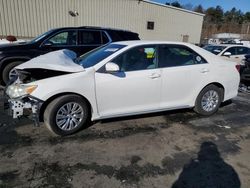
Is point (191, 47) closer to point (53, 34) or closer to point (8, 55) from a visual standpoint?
point (53, 34)

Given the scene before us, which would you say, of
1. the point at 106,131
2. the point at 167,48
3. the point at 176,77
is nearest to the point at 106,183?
the point at 106,131

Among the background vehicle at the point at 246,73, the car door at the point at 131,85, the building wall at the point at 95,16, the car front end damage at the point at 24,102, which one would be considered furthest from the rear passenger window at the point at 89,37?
the building wall at the point at 95,16

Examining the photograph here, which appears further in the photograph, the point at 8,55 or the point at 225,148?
the point at 8,55

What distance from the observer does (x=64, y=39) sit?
741 cm

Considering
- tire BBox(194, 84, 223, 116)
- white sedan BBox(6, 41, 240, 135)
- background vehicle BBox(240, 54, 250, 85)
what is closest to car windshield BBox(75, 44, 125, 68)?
white sedan BBox(6, 41, 240, 135)

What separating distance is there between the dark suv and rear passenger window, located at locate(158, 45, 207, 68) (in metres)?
3.50

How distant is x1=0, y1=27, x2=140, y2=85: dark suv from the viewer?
22.0 ft

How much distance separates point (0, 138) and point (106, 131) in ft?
5.72

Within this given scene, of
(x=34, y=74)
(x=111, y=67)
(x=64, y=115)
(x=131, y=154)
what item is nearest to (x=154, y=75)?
(x=111, y=67)

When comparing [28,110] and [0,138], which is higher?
[28,110]

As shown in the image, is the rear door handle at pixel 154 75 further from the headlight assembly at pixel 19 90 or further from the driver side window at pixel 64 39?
the driver side window at pixel 64 39

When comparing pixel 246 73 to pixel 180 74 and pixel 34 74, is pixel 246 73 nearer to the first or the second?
pixel 180 74

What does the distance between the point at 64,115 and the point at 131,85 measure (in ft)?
4.15

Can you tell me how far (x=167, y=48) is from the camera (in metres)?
Result: 4.74
